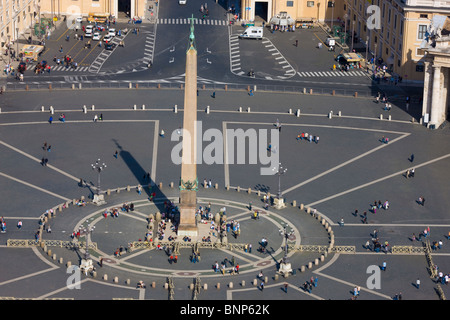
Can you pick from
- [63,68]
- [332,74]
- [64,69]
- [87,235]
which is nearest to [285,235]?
[87,235]

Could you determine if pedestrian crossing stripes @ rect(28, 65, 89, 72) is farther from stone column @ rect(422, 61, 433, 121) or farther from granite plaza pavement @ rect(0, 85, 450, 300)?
stone column @ rect(422, 61, 433, 121)

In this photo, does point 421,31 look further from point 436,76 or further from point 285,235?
point 285,235

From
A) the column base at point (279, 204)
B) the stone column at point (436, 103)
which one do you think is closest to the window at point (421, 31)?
the stone column at point (436, 103)

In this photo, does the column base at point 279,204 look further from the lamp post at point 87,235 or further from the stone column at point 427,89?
the stone column at point 427,89

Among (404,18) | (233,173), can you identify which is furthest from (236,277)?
(404,18)

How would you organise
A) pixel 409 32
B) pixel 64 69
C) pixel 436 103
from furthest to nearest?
pixel 64 69 → pixel 409 32 → pixel 436 103

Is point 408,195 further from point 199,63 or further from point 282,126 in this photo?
point 199,63

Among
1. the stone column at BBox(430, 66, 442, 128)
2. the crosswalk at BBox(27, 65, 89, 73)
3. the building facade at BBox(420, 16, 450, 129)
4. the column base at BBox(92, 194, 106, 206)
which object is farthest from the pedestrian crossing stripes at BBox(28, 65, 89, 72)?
the stone column at BBox(430, 66, 442, 128)
